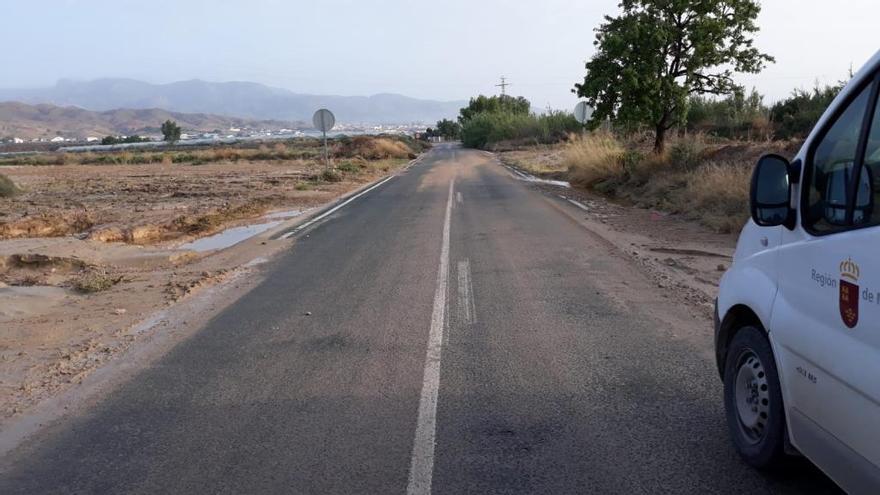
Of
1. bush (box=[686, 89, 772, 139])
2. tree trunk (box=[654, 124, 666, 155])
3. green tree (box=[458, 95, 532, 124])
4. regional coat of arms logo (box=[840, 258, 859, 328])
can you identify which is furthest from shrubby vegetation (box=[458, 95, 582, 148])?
regional coat of arms logo (box=[840, 258, 859, 328])

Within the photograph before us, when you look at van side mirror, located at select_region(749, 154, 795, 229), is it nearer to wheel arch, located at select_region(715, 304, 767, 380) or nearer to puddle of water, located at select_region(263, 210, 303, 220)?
wheel arch, located at select_region(715, 304, 767, 380)

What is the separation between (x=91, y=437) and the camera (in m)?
4.67

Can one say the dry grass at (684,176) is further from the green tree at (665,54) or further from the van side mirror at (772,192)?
the van side mirror at (772,192)

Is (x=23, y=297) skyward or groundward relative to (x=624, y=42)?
groundward

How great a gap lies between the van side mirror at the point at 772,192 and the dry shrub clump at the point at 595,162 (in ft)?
66.7

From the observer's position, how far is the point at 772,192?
139 inches

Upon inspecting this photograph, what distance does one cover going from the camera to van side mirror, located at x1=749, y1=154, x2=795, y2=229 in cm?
349

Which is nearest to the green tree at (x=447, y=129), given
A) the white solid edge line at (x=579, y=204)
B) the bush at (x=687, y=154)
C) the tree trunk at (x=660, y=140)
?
the tree trunk at (x=660, y=140)

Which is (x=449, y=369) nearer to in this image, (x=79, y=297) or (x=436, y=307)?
(x=436, y=307)

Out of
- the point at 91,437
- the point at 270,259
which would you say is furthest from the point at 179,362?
the point at 270,259

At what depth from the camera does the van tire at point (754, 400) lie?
3639 millimetres

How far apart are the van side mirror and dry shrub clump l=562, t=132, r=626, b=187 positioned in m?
20.3

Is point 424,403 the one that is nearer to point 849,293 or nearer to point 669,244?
point 849,293

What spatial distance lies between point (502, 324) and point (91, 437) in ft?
12.7
